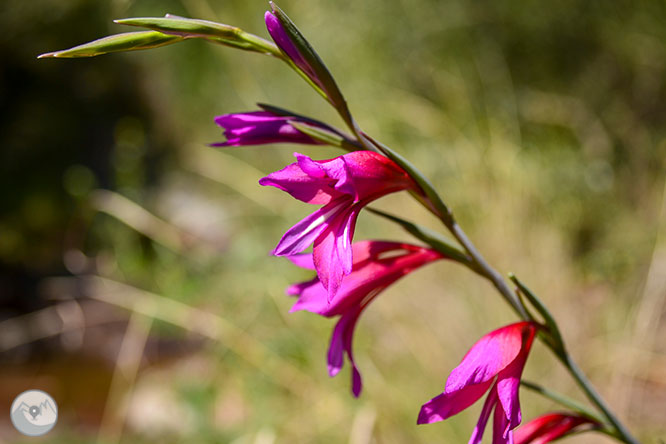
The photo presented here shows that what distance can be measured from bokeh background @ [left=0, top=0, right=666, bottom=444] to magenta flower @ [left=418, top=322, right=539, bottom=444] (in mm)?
1054

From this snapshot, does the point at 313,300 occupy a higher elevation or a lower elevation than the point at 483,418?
higher

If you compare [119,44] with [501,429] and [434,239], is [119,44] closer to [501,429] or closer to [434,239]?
[434,239]

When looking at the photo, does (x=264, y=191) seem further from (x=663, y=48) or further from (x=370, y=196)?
(x=370, y=196)

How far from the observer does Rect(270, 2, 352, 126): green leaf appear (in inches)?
17.8

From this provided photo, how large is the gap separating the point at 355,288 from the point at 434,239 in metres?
0.09

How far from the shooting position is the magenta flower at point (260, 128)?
0.52m

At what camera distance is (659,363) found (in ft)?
6.16

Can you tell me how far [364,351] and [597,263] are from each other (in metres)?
0.94

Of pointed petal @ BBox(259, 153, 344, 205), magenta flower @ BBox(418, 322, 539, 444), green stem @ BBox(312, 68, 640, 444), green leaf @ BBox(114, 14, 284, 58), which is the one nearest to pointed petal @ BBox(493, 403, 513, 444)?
magenta flower @ BBox(418, 322, 539, 444)

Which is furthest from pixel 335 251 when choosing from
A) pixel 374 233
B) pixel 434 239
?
pixel 374 233

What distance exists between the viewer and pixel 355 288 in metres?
0.56

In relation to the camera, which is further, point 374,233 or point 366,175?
point 374,233

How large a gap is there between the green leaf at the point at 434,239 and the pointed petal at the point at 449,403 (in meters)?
0.11

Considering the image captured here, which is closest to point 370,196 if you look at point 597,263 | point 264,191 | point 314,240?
point 314,240
